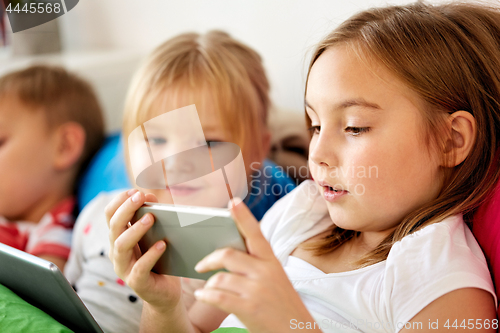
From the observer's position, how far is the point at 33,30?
1639 mm

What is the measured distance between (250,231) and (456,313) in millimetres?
248

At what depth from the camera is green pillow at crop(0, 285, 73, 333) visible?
54 cm

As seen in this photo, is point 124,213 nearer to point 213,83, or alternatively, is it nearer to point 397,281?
point 397,281

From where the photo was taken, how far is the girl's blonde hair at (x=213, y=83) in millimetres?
899

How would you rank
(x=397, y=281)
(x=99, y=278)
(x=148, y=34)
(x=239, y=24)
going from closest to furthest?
(x=397, y=281)
(x=99, y=278)
(x=239, y=24)
(x=148, y=34)

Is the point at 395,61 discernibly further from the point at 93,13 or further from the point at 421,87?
the point at 93,13

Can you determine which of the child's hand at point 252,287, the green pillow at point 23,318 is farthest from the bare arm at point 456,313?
the green pillow at point 23,318

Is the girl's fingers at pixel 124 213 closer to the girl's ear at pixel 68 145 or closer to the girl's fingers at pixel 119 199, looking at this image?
the girl's fingers at pixel 119 199

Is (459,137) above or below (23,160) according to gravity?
above

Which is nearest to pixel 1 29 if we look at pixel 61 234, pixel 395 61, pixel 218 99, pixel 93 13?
pixel 93 13

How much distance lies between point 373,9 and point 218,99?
0.36m

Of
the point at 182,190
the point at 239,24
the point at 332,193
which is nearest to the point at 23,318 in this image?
the point at 182,190

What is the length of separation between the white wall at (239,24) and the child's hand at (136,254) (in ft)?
1.33

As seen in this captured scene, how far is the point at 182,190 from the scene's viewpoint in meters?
0.74
